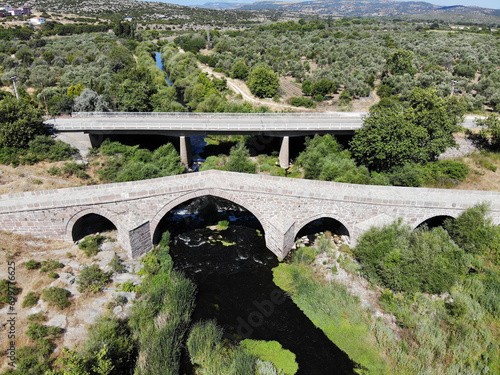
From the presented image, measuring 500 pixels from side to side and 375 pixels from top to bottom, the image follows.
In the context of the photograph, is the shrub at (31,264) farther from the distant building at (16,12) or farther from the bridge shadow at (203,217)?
the distant building at (16,12)

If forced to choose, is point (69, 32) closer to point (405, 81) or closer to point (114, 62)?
point (114, 62)

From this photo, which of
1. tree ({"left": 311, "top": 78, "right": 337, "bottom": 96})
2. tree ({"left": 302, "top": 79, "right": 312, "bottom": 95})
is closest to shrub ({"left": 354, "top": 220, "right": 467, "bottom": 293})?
tree ({"left": 311, "top": 78, "right": 337, "bottom": 96})

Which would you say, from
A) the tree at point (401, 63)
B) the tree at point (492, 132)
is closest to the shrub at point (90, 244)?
the tree at point (492, 132)

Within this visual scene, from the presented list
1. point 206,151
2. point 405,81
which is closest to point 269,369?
point 206,151

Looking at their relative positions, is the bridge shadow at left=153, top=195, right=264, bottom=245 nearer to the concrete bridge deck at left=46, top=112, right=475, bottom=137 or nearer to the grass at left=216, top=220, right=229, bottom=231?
the grass at left=216, top=220, right=229, bottom=231

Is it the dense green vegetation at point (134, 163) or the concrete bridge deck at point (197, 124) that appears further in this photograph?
the concrete bridge deck at point (197, 124)

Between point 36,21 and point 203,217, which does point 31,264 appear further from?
point 36,21
